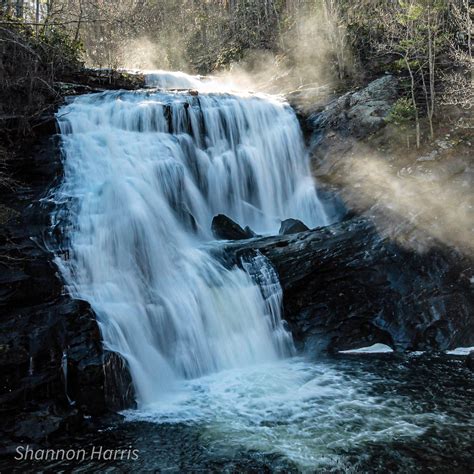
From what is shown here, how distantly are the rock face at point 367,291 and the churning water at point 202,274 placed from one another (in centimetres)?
60

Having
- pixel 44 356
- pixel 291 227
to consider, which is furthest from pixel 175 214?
pixel 44 356

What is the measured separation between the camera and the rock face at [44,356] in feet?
21.4

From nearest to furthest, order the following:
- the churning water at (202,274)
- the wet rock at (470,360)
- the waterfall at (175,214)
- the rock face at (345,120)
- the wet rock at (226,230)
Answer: the churning water at (202,274), the wet rock at (470,360), the waterfall at (175,214), the wet rock at (226,230), the rock face at (345,120)

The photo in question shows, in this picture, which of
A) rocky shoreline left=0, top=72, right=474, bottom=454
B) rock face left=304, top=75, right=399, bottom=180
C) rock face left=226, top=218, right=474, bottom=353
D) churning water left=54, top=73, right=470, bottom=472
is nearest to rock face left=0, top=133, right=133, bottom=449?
rocky shoreline left=0, top=72, right=474, bottom=454

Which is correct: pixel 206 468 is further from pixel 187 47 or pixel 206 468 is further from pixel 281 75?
pixel 187 47

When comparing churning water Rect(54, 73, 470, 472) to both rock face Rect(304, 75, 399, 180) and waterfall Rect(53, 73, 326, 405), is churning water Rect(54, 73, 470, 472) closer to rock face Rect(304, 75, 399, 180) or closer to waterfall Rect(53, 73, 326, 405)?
waterfall Rect(53, 73, 326, 405)

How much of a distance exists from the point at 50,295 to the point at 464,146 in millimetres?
11506

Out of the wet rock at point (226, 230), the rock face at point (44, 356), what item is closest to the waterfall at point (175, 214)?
the wet rock at point (226, 230)

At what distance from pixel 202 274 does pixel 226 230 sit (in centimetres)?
232

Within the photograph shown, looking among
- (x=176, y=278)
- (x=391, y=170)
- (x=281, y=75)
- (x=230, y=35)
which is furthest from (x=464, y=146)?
(x=230, y=35)

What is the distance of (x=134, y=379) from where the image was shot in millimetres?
7617

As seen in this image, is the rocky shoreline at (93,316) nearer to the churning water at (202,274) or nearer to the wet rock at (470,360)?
the churning water at (202,274)

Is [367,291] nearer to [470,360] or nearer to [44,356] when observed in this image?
[470,360]

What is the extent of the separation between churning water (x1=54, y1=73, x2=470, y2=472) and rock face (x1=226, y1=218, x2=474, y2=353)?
0.60 meters
